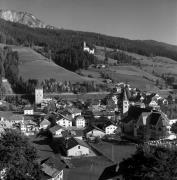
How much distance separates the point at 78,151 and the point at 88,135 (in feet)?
18.3

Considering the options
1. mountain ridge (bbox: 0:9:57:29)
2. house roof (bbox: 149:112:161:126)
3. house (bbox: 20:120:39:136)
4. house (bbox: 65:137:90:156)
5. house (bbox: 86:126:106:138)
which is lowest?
house (bbox: 20:120:39:136)

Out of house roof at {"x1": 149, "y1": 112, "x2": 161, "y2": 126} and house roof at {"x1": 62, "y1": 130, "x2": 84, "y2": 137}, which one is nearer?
house roof at {"x1": 62, "y1": 130, "x2": 84, "y2": 137}

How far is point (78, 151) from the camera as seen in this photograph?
22969 mm

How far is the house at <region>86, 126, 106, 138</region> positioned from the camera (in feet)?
94.1

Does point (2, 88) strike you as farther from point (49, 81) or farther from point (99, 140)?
point (99, 140)

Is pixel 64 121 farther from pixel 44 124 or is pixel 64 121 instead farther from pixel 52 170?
pixel 52 170

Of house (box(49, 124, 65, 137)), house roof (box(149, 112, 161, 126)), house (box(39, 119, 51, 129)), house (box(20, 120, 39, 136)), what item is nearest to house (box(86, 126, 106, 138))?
house (box(49, 124, 65, 137))

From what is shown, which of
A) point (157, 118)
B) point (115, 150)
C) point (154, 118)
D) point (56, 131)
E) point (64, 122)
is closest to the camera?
point (115, 150)

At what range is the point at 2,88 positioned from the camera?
54031 millimetres

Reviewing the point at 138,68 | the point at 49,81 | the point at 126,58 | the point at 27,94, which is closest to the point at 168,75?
the point at 138,68

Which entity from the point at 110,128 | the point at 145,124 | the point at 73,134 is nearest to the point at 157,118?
the point at 145,124

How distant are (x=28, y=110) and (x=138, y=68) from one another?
41636 millimetres

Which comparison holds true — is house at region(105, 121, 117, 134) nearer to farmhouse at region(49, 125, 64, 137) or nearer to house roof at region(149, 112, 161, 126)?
house roof at region(149, 112, 161, 126)

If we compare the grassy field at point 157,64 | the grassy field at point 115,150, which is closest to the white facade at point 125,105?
the grassy field at point 115,150
